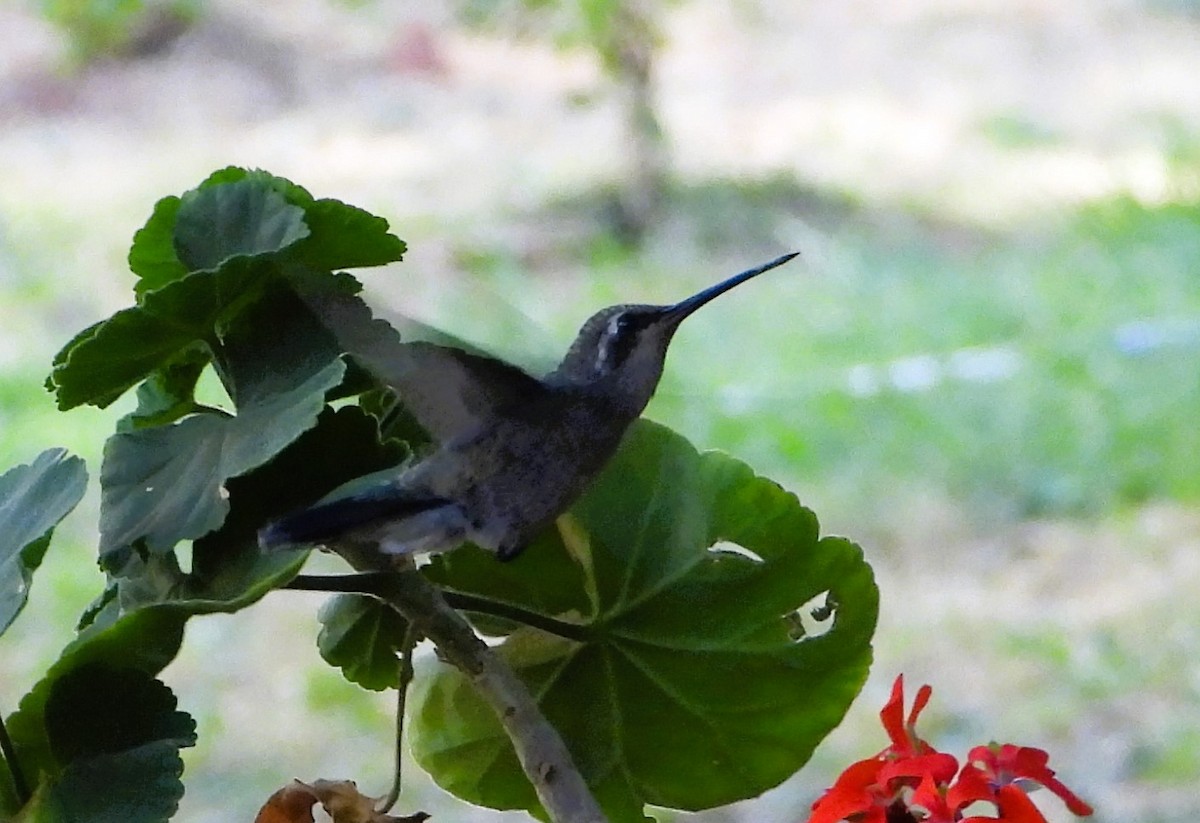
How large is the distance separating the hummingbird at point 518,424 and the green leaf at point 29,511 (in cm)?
10

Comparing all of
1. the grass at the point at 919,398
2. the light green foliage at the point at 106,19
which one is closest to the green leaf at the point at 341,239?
the grass at the point at 919,398

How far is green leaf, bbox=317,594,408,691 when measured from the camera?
1.63ft

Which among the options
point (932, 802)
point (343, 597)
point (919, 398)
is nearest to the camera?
point (932, 802)

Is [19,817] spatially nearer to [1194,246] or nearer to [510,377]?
Answer: [510,377]

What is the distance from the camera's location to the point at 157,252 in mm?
Result: 462

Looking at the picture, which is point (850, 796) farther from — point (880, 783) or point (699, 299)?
point (699, 299)

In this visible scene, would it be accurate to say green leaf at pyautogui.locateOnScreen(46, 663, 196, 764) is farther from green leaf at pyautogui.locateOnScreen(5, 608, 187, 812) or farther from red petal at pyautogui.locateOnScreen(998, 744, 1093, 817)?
red petal at pyautogui.locateOnScreen(998, 744, 1093, 817)

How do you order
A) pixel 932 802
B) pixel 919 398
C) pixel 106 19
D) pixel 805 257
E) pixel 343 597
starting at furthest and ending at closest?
1. pixel 805 257
2. pixel 919 398
3. pixel 106 19
4. pixel 343 597
5. pixel 932 802

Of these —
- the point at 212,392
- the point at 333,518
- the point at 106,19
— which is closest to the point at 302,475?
the point at 333,518

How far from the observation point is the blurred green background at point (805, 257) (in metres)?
1.52

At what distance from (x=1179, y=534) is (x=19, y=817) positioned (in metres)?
1.65

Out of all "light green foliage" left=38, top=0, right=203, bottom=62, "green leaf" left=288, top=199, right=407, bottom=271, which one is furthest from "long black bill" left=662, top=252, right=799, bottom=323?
"light green foliage" left=38, top=0, right=203, bottom=62

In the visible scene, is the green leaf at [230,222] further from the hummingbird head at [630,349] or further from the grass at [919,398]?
the grass at [919,398]

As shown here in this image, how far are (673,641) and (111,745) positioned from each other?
19 cm
